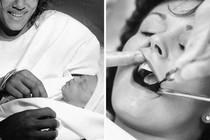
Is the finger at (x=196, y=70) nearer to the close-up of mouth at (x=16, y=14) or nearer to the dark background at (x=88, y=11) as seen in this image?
the dark background at (x=88, y=11)

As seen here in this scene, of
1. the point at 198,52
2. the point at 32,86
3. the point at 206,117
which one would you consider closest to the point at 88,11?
the point at 32,86

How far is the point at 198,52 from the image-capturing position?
97cm

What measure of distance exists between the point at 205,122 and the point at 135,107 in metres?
0.21

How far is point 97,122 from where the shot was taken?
113 cm

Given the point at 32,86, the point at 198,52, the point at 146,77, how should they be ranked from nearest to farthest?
the point at 198,52 < the point at 146,77 < the point at 32,86

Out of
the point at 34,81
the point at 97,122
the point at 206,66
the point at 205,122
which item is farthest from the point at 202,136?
the point at 34,81

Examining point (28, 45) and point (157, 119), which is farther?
point (28, 45)

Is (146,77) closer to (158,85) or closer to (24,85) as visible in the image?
(158,85)

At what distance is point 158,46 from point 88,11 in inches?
12.4

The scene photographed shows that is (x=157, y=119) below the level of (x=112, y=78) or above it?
below

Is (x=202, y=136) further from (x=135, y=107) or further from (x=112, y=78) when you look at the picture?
(x=112, y=78)

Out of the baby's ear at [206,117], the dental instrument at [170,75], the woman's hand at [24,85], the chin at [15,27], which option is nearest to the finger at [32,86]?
the woman's hand at [24,85]

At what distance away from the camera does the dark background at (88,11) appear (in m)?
1.18

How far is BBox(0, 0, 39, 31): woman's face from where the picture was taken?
4.12ft
